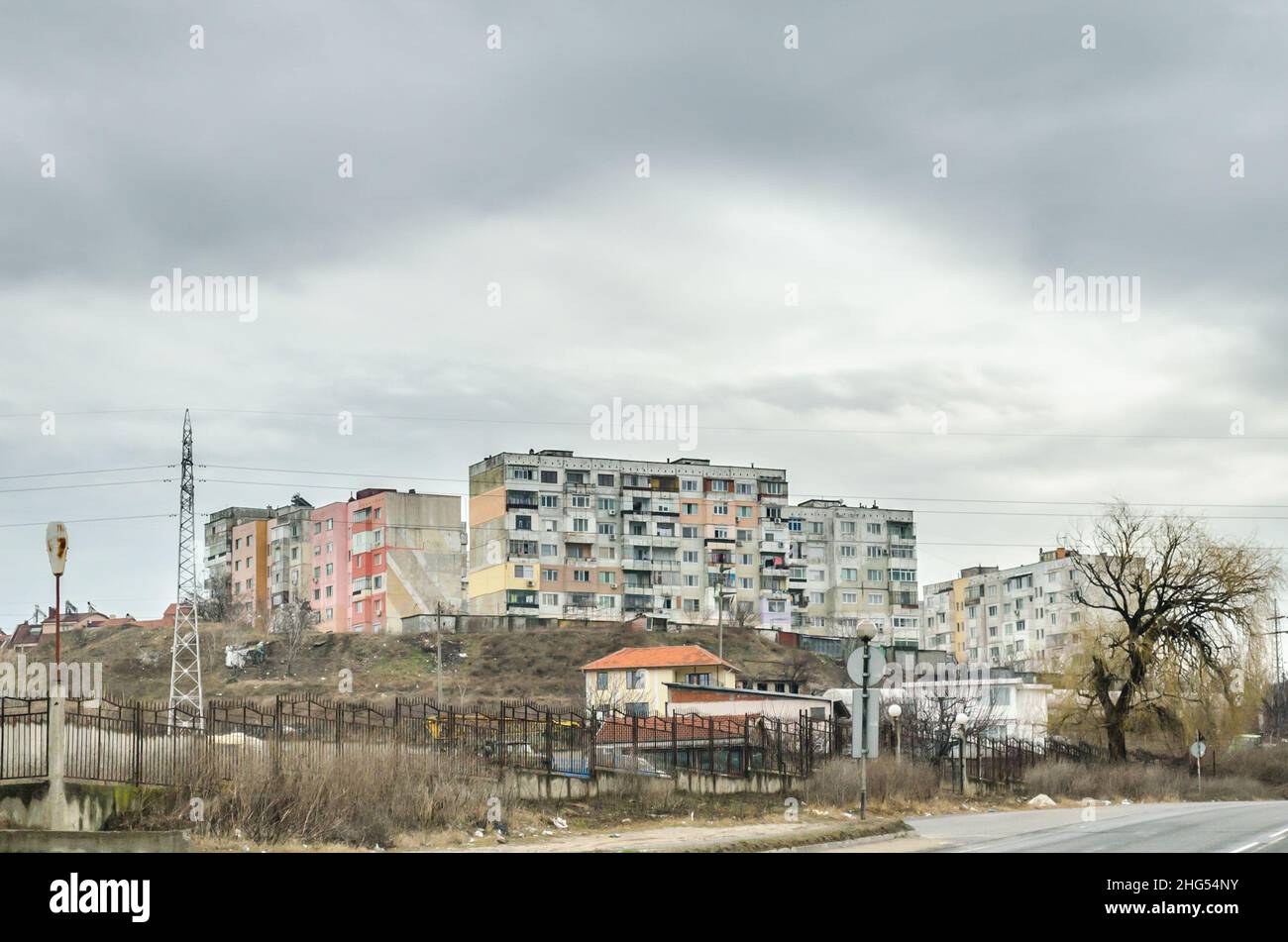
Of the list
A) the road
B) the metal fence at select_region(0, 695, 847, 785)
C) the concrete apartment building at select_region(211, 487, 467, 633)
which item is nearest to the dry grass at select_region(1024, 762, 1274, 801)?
the metal fence at select_region(0, 695, 847, 785)

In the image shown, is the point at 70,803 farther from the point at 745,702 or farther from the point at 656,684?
the point at 656,684

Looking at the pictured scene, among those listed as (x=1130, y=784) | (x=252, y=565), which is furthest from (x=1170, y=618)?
(x=252, y=565)

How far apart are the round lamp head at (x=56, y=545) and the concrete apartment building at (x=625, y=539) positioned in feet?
339

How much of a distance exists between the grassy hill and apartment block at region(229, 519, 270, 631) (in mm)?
27498

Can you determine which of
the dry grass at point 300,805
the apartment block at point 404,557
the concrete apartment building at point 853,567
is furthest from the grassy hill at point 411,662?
the dry grass at point 300,805

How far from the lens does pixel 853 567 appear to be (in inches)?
5965

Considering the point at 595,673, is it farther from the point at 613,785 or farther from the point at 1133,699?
the point at 613,785

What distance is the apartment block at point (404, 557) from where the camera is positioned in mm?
127250

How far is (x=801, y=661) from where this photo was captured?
372ft

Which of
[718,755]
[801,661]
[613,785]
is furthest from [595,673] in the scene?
[613,785]

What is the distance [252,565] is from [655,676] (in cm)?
7804

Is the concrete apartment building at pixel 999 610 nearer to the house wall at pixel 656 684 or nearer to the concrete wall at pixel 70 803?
the house wall at pixel 656 684

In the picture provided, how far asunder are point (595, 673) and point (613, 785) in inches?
2168
